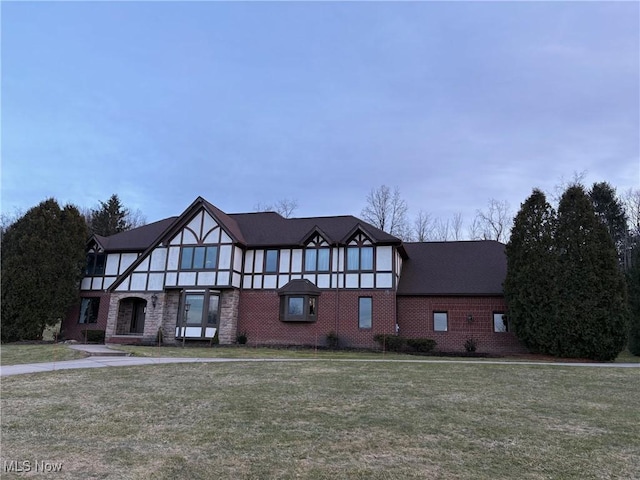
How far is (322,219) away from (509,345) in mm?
12338

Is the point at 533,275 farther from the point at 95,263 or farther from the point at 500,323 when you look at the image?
the point at 95,263

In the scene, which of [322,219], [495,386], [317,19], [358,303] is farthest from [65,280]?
[495,386]

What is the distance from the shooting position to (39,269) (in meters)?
24.3

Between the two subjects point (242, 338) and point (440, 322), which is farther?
point (242, 338)

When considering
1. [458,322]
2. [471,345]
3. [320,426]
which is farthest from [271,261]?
[320,426]

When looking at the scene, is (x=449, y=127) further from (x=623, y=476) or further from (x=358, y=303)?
(x=623, y=476)

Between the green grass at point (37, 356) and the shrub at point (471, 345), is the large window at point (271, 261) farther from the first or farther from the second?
the shrub at point (471, 345)

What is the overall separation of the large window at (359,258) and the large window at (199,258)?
290 inches

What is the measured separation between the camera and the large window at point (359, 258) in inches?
893

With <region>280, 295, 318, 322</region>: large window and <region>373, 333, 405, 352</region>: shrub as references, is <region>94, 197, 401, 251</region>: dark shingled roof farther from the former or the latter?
<region>373, 333, 405, 352</region>: shrub

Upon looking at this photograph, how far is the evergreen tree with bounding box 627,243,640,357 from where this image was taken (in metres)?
21.2

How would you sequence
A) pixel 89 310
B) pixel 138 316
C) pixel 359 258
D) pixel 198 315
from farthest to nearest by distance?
pixel 89 310
pixel 138 316
pixel 198 315
pixel 359 258

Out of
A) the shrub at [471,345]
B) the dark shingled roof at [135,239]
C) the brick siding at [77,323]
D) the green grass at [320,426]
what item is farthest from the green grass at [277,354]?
the dark shingled roof at [135,239]

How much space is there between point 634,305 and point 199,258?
22.9 m
